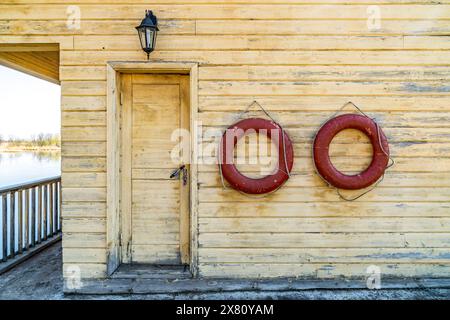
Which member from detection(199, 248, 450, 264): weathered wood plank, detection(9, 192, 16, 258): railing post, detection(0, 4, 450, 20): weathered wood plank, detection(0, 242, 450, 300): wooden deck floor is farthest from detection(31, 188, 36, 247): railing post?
detection(199, 248, 450, 264): weathered wood plank

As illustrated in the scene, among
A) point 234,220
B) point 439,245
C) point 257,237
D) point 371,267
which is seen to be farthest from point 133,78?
point 439,245

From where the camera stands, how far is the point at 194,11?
2.51 meters

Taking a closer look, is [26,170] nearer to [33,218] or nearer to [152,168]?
[33,218]

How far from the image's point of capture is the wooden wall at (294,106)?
2496 millimetres

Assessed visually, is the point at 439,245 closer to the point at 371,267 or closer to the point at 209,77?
the point at 371,267

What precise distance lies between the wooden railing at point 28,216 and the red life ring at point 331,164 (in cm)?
299

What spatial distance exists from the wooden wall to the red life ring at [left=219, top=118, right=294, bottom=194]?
111 mm

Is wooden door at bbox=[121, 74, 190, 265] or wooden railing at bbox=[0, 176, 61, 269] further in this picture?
wooden railing at bbox=[0, 176, 61, 269]

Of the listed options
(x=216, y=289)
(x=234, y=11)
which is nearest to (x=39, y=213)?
(x=216, y=289)

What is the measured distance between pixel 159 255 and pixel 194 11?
2109 millimetres

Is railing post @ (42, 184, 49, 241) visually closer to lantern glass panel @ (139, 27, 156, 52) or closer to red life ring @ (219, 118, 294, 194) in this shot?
lantern glass panel @ (139, 27, 156, 52)

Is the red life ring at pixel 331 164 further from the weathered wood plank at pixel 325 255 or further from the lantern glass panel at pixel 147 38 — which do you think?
the lantern glass panel at pixel 147 38

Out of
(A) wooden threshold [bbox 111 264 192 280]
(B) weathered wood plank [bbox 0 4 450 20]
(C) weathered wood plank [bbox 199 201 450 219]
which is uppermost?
(B) weathered wood plank [bbox 0 4 450 20]

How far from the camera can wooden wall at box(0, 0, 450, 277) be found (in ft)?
8.19
